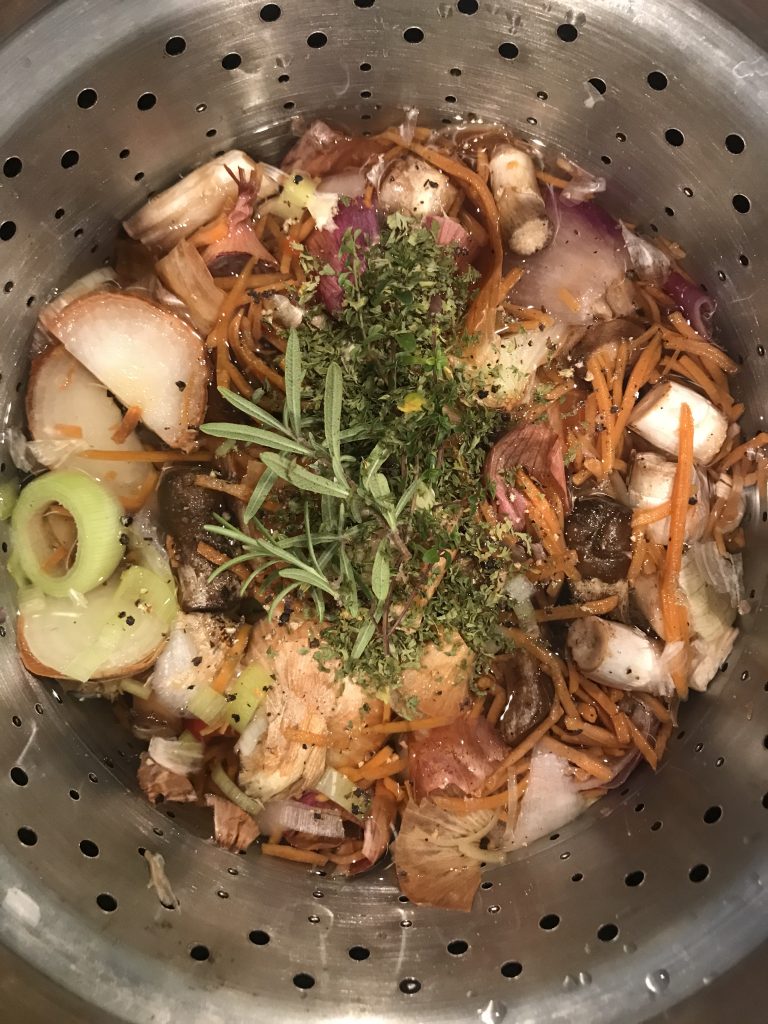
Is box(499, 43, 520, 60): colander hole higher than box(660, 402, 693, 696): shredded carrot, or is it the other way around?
box(499, 43, 520, 60): colander hole

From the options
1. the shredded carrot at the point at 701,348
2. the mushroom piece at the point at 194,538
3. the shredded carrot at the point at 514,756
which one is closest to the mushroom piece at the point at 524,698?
the shredded carrot at the point at 514,756

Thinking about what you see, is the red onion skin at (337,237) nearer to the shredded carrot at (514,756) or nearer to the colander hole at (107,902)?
the shredded carrot at (514,756)

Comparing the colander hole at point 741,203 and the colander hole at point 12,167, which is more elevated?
the colander hole at point 741,203

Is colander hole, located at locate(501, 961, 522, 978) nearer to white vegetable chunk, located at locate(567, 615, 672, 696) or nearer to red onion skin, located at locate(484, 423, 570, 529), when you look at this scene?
white vegetable chunk, located at locate(567, 615, 672, 696)

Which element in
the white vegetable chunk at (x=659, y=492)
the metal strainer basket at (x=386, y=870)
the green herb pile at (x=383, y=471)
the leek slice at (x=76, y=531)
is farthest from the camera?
the white vegetable chunk at (x=659, y=492)

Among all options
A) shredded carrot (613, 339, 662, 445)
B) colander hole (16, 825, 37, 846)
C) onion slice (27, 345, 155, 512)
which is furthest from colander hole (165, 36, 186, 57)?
colander hole (16, 825, 37, 846)

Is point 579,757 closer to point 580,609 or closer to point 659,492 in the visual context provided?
point 580,609

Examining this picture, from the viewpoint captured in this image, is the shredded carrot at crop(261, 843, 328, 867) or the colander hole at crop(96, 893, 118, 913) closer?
the colander hole at crop(96, 893, 118, 913)
